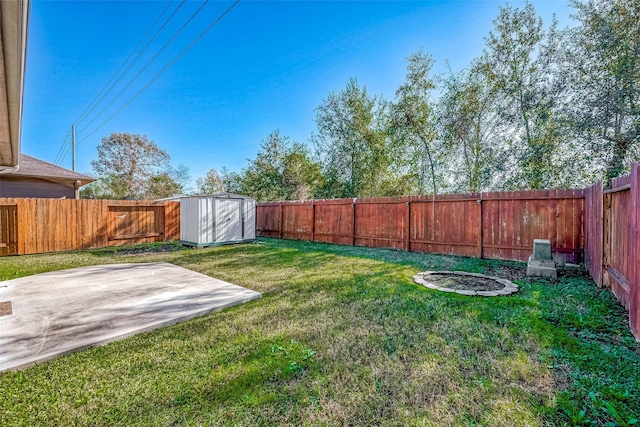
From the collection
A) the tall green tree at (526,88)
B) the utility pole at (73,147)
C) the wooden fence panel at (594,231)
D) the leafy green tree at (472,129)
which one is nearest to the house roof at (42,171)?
the utility pole at (73,147)

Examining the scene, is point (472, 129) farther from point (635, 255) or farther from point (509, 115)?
point (635, 255)

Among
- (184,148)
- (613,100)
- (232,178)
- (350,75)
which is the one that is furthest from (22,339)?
(184,148)

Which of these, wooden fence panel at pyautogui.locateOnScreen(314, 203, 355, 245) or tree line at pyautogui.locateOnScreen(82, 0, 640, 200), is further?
wooden fence panel at pyautogui.locateOnScreen(314, 203, 355, 245)

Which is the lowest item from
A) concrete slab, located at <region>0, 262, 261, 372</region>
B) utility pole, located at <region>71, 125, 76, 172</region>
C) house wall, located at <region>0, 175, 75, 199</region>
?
concrete slab, located at <region>0, 262, 261, 372</region>

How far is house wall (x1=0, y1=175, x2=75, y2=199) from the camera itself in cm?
973

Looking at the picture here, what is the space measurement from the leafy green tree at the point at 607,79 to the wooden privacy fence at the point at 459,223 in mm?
2678

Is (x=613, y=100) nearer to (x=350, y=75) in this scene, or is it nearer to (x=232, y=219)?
(x=350, y=75)

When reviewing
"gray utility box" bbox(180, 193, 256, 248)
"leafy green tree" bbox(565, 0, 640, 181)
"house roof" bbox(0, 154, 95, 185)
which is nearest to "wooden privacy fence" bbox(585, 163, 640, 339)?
"leafy green tree" bbox(565, 0, 640, 181)

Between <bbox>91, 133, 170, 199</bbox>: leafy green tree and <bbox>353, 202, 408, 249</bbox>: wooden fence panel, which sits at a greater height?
<bbox>91, 133, 170, 199</bbox>: leafy green tree

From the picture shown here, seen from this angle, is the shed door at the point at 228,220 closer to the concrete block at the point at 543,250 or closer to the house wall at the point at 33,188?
the concrete block at the point at 543,250

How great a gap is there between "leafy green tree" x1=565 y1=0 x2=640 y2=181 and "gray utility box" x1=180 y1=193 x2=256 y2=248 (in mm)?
9428

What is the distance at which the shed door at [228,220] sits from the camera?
8148mm

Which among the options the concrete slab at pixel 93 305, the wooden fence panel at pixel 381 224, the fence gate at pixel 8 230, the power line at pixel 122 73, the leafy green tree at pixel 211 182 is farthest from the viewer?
the leafy green tree at pixel 211 182

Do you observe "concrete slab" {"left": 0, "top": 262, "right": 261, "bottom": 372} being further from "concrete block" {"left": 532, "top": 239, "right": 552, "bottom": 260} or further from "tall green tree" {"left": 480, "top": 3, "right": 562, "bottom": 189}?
"tall green tree" {"left": 480, "top": 3, "right": 562, "bottom": 189}
